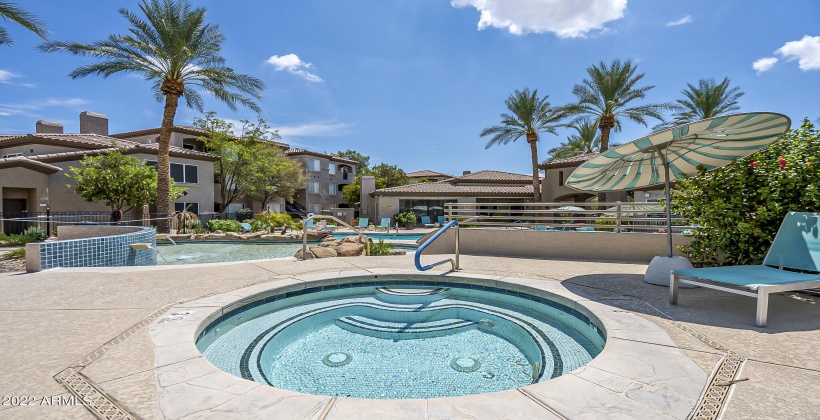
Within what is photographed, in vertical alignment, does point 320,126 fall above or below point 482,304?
above

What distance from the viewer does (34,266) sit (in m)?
6.89

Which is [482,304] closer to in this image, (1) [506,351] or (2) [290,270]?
(1) [506,351]

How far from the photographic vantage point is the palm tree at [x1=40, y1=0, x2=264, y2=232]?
15.9 metres

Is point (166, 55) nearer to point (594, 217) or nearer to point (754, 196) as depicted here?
→ point (594, 217)

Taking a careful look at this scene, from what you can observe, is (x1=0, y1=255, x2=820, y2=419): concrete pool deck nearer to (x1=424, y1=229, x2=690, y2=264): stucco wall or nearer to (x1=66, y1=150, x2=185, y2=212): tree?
(x1=424, y1=229, x2=690, y2=264): stucco wall

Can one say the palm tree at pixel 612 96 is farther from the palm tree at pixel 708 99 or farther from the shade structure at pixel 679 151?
the shade structure at pixel 679 151

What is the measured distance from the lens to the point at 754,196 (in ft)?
19.0

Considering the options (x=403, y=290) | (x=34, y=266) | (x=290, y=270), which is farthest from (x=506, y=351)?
(x=34, y=266)

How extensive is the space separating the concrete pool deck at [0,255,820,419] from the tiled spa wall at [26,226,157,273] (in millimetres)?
407

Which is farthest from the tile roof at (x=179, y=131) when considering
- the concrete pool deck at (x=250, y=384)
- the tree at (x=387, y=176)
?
the concrete pool deck at (x=250, y=384)

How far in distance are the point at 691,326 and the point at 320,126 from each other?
48.0m

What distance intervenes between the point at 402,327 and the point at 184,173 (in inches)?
1000

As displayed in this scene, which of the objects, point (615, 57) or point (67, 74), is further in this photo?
point (615, 57)

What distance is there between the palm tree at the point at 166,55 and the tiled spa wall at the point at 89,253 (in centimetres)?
950
